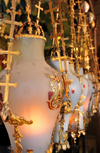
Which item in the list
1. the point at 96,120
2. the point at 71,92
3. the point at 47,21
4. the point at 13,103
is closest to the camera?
the point at 13,103

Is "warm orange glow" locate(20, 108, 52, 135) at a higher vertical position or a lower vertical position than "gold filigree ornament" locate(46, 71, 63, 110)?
lower

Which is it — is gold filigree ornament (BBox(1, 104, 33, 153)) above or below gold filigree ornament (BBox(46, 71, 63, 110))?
below

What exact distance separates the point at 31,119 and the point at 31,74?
13 centimetres

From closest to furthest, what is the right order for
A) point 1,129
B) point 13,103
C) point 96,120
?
point 13,103 → point 1,129 → point 96,120

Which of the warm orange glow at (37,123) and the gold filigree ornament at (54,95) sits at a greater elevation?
the gold filigree ornament at (54,95)

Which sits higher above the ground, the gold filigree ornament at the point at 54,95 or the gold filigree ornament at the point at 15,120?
the gold filigree ornament at the point at 54,95

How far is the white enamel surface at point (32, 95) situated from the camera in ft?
1.92

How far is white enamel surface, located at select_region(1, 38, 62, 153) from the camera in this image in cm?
59

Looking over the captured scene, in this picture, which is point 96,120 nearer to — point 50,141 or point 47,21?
point 47,21

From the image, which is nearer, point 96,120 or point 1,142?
point 1,142

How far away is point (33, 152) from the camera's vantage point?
2.13ft

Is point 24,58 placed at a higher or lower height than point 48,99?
higher

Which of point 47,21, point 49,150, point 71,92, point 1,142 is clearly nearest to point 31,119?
point 49,150

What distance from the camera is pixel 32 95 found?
584 mm
